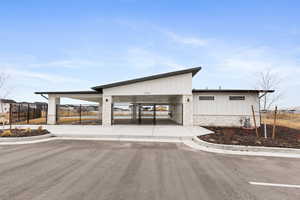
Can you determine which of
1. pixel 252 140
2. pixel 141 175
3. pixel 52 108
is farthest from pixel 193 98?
pixel 52 108

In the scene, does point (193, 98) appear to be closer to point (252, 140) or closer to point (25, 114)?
point (252, 140)

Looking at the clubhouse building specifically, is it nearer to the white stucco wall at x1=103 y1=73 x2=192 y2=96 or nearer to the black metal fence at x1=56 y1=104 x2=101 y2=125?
the white stucco wall at x1=103 y1=73 x2=192 y2=96

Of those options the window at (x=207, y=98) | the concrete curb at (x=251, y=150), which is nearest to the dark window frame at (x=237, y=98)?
the window at (x=207, y=98)

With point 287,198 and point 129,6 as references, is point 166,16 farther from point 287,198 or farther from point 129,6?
point 287,198

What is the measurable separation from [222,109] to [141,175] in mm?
11971

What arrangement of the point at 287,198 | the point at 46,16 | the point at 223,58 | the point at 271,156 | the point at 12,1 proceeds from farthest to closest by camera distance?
the point at 223,58 < the point at 46,16 < the point at 12,1 < the point at 271,156 < the point at 287,198

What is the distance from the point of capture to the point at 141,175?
3.52m

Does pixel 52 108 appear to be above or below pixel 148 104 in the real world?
below

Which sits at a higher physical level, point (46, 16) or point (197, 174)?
point (46, 16)

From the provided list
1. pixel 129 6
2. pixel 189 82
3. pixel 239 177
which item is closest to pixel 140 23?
pixel 129 6

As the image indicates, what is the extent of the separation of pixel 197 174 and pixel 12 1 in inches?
641

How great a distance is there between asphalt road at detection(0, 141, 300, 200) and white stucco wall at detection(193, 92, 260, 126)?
321 inches

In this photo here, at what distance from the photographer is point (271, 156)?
533cm

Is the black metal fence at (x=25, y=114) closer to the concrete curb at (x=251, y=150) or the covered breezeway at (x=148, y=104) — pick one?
the covered breezeway at (x=148, y=104)
